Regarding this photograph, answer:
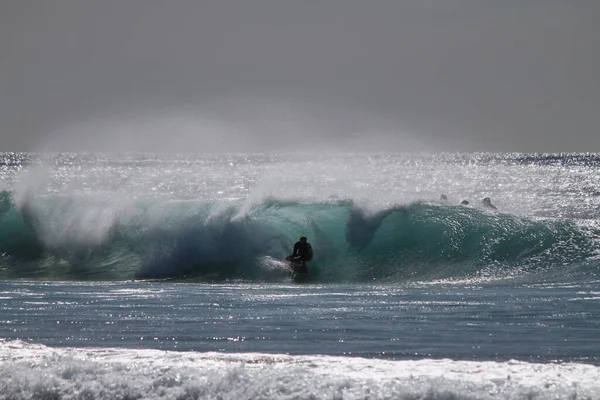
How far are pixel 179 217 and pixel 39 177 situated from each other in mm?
7195

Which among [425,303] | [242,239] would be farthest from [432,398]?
[242,239]

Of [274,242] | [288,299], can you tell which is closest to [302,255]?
[274,242]

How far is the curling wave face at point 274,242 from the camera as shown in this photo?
22766mm

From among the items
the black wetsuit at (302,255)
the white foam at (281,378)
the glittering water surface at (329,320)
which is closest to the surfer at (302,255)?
the black wetsuit at (302,255)

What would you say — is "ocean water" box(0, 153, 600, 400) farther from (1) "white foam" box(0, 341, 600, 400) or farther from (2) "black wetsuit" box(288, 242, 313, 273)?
(2) "black wetsuit" box(288, 242, 313, 273)

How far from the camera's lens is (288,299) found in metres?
16.7

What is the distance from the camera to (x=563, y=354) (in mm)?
11141

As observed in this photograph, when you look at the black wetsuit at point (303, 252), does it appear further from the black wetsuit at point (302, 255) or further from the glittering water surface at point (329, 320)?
the glittering water surface at point (329, 320)

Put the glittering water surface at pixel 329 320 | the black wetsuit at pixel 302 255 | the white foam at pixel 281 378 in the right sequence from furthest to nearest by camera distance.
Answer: the black wetsuit at pixel 302 255 < the glittering water surface at pixel 329 320 < the white foam at pixel 281 378

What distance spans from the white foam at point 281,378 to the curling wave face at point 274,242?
1128 cm

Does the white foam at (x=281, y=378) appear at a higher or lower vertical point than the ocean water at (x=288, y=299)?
lower

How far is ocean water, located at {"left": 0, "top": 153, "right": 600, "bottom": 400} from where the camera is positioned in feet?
31.8

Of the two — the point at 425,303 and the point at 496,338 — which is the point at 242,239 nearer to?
the point at 425,303

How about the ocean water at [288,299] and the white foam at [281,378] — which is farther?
the ocean water at [288,299]
